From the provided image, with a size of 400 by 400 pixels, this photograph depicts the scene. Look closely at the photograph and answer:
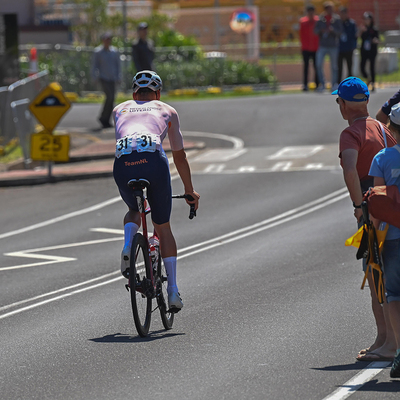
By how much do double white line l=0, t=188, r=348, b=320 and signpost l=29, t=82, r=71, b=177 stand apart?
2.33 meters

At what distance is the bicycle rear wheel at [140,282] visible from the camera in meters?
7.01

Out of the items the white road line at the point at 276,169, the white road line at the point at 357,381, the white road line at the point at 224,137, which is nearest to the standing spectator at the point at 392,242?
the white road line at the point at 357,381

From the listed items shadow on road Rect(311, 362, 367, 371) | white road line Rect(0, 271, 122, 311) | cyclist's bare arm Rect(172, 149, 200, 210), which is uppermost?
cyclist's bare arm Rect(172, 149, 200, 210)

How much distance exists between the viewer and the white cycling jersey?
7125 millimetres

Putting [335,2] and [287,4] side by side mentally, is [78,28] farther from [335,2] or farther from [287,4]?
[335,2]

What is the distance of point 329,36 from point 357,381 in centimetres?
2178

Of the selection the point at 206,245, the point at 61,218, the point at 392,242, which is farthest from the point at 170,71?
the point at 392,242

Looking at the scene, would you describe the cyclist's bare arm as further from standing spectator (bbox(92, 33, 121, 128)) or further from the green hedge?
the green hedge

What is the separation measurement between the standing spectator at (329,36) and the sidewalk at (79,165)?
21.9 ft

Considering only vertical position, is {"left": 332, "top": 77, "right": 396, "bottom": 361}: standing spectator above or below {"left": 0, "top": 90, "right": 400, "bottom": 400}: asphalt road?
above

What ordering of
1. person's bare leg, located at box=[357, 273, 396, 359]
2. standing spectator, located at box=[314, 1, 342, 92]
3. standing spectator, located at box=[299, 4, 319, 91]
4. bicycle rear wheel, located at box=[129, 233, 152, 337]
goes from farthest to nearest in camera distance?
1. standing spectator, located at box=[299, 4, 319, 91]
2. standing spectator, located at box=[314, 1, 342, 92]
3. bicycle rear wheel, located at box=[129, 233, 152, 337]
4. person's bare leg, located at box=[357, 273, 396, 359]

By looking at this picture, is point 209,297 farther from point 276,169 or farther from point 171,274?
point 276,169

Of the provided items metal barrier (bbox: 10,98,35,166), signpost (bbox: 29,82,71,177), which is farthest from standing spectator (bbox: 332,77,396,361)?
metal barrier (bbox: 10,98,35,166)

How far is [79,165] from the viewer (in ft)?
66.9
